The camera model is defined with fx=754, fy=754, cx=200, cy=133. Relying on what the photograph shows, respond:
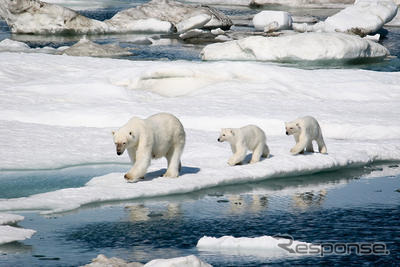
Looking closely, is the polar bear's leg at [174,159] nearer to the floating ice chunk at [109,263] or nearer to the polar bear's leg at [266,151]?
the polar bear's leg at [266,151]

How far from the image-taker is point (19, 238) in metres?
9.02

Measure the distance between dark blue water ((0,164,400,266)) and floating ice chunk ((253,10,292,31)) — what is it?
2734 cm

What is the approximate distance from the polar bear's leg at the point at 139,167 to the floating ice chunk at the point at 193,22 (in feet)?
91.8

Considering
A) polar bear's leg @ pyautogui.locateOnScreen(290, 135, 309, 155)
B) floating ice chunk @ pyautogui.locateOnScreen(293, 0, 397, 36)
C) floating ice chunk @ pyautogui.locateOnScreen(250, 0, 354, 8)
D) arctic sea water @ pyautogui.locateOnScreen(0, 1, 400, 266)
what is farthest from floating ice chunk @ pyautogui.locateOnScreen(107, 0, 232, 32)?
arctic sea water @ pyautogui.locateOnScreen(0, 1, 400, 266)

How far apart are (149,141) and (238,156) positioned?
2.10 meters

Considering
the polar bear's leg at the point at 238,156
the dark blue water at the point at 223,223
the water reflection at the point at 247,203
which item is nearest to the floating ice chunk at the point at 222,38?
the polar bear's leg at the point at 238,156

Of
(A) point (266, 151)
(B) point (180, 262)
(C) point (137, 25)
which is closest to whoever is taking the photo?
(B) point (180, 262)

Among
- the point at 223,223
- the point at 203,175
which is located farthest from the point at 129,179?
the point at 223,223

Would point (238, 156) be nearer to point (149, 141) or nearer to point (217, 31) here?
point (149, 141)

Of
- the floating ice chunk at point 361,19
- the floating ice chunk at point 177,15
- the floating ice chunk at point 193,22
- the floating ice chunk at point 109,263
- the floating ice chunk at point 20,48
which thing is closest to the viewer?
the floating ice chunk at point 109,263

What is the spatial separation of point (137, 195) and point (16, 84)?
32.6ft

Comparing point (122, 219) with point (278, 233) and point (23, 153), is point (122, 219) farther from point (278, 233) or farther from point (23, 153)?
point (23, 153)

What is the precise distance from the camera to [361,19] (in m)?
36.4

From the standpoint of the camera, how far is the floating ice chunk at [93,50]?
95.2 feet
